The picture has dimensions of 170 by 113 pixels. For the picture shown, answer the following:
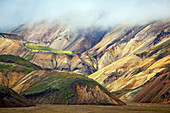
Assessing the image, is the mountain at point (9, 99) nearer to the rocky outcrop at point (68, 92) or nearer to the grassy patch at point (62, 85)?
the rocky outcrop at point (68, 92)

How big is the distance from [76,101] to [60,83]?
72.7 feet

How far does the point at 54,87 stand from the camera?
158 metres

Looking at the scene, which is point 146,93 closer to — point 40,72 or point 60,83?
point 60,83

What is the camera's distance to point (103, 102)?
486ft

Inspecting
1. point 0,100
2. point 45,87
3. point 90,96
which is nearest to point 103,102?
point 90,96

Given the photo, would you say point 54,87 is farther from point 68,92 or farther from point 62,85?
point 68,92

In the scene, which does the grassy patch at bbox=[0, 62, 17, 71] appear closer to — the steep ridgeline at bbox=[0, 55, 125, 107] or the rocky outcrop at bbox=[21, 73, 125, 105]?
the steep ridgeline at bbox=[0, 55, 125, 107]

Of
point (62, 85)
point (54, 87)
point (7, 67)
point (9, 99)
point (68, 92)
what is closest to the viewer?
point (9, 99)

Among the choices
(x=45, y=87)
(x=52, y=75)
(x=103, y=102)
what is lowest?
(x=103, y=102)

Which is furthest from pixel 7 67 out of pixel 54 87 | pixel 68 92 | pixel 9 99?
pixel 9 99

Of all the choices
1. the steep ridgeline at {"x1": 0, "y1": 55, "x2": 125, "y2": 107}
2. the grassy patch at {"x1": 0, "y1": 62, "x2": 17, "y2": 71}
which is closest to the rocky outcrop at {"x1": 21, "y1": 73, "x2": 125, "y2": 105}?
the steep ridgeline at {"x1": 0, "y1": 55, "x2": 125, "y2": 107}

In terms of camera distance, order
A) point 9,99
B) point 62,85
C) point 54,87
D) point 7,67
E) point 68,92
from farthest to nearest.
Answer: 1. point 7,67
2. point 62,85
3. point 54,87
4. point 68,92
5. point 9,99

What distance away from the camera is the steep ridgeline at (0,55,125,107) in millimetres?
149625

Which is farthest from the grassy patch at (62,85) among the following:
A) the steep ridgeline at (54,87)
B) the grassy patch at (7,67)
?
the grassy patch at (7,67)
